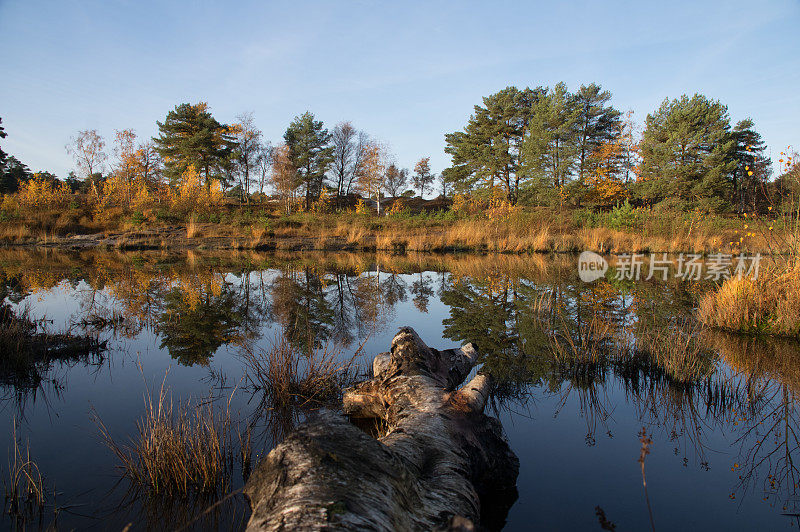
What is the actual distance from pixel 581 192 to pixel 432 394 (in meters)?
34.3

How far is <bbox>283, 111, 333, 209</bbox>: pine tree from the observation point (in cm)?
4169

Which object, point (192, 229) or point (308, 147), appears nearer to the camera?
point (192, 229)

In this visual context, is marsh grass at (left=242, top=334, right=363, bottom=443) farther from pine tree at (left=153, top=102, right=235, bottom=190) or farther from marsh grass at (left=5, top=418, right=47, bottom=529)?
pine tree at (left=153, top=102, right=235, bottom=190)

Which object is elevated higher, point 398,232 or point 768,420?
point 398,232

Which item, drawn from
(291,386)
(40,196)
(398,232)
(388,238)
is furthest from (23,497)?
(40,196)

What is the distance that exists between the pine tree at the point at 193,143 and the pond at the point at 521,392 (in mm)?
29890

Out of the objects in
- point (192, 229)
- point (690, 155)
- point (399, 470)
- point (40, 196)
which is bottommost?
point (399, 470)

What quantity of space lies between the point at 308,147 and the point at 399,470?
43190 millimetres

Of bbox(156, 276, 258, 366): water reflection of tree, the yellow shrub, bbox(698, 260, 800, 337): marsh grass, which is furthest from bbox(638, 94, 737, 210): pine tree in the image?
the yellow shrub

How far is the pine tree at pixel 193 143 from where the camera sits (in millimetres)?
35844

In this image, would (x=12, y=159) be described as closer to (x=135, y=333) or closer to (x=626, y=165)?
(x=135, y=333)

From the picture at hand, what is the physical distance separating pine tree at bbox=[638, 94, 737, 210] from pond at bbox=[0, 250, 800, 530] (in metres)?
26.5

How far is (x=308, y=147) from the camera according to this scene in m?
41.9

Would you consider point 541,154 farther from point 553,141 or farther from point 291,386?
point 291,386
